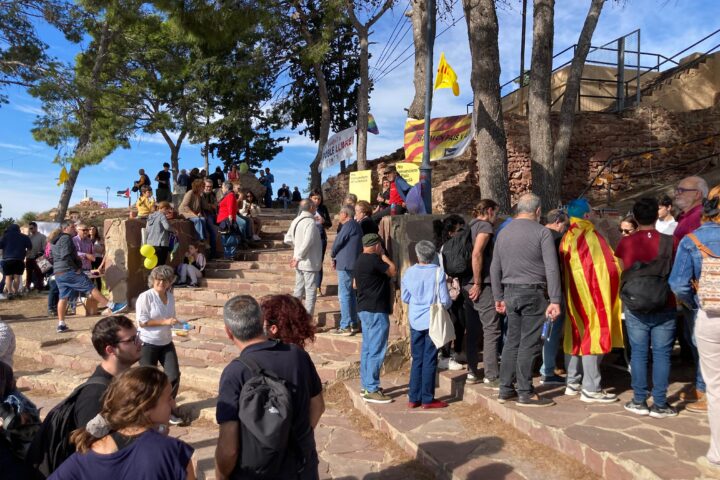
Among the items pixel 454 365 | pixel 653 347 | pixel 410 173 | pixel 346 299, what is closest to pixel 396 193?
pixel 410 173

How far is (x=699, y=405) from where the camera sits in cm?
427

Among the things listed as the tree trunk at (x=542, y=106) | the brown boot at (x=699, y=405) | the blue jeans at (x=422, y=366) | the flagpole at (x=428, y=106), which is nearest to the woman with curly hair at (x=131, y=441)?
the blue jeans at (x=422, y=366)

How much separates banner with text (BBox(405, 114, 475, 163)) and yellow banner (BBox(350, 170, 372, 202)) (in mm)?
929

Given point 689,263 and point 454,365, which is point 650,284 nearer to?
point 689,263

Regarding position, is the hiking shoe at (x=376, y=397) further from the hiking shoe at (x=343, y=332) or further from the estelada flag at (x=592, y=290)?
the estelada flag at (x=592, y=290)

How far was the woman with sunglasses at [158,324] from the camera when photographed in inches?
186

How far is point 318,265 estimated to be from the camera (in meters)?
7.06

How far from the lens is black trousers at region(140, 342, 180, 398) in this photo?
475cm

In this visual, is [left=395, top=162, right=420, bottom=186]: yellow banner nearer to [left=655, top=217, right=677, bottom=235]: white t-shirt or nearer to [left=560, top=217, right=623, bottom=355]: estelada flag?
[left=655, top=217, right=677, bottom=235]: white t-shirt

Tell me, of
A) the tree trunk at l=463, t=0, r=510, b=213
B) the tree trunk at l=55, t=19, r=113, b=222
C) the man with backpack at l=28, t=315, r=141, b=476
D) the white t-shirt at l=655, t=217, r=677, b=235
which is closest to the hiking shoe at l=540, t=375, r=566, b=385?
the white t-shirt at l=655, t=217, r=677, b=235

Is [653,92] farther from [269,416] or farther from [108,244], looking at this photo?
[269,416]

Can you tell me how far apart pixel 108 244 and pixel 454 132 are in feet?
24.2

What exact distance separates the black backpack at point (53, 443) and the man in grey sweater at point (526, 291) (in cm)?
323

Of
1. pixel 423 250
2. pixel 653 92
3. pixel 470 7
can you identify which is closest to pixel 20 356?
pixel 423 250
